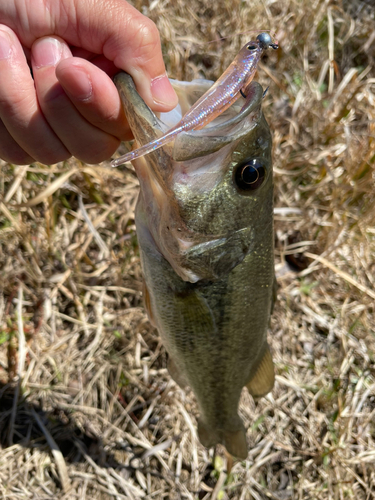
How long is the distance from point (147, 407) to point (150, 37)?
248cm

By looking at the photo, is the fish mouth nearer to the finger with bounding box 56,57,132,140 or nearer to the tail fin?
the finger with bounding box 56,57,132,140

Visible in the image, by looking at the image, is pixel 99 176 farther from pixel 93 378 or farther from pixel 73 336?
pixel 93 378

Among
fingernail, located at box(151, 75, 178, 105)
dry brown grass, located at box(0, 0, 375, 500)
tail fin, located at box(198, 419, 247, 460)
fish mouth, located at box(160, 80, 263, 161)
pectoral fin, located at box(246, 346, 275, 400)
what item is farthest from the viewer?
dry brown grass, located at box(0, 0, 375, 500)

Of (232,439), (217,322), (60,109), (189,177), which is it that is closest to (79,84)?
(60,109)

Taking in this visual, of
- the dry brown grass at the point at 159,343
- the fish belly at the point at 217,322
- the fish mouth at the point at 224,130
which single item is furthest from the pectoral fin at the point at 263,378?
the fish mouth at the point at 224,130

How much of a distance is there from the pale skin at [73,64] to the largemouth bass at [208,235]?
0.26 ft

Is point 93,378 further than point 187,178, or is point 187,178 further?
point 93,378

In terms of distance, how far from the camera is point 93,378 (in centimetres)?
280

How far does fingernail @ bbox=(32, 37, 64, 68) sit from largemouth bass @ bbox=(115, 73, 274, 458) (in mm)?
252

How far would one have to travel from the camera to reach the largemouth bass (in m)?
1.26

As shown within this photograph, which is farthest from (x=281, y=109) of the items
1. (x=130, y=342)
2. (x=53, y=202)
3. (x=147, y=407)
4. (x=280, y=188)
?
(x=147, y=407)

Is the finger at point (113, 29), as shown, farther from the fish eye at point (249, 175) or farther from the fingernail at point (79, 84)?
the fish eye at point (249, 175)

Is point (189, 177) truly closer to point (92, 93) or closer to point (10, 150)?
point (92, 93)

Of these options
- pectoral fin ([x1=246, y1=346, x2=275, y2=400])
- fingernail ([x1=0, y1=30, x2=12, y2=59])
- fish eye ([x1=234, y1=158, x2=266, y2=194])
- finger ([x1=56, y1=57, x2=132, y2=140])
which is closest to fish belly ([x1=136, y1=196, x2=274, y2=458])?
pectoral fin ([x1=246, y1=346, x2=275, y2=400])
